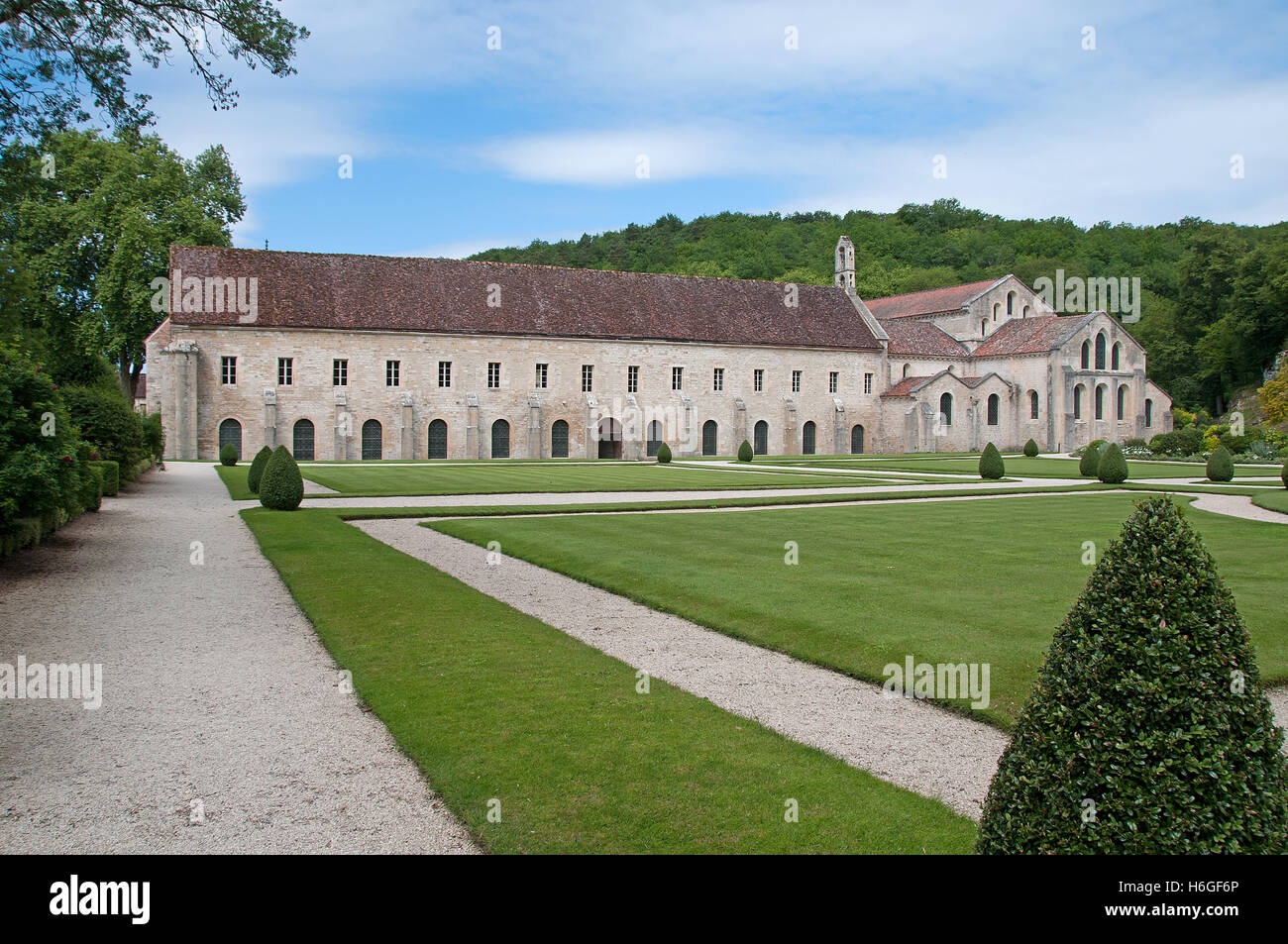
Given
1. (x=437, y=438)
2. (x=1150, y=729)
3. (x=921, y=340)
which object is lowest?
(x=1150, y=729)

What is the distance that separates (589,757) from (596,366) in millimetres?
47585

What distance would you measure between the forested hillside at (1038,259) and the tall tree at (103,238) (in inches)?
1375

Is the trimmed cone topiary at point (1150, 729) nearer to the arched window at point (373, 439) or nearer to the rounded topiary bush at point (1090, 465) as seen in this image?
the rounded topiary bush at point (1090, 465)

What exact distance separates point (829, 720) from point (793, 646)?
6.40 ft

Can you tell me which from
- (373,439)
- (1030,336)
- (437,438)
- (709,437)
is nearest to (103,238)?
(373,439)

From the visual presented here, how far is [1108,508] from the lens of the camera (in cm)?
2023

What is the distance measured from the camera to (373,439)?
48.1 metres

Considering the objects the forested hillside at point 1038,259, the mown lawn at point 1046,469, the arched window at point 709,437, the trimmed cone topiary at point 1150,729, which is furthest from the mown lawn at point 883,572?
the forested hillside at point 1038,259

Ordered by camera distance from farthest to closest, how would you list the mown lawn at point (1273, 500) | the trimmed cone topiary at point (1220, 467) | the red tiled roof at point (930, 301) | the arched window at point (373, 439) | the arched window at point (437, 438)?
the red tiled roof at point (930, 301), the arched window at point (437, 438), the arched window at point (373, 439), the trimmed cone topiary at point (1220, 467), the mown lawn at point (1273, 500)

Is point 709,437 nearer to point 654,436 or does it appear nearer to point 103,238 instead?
point 654,436

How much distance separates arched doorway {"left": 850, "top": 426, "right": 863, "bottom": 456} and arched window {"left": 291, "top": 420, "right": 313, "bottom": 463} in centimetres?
3288

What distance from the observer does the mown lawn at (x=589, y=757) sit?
4.71 m

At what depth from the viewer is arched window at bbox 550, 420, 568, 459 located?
170ft

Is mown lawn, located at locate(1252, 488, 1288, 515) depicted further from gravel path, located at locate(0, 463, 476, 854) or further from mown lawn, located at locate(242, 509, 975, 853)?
gravel path, located at locate(0, 463, 476, 854)
